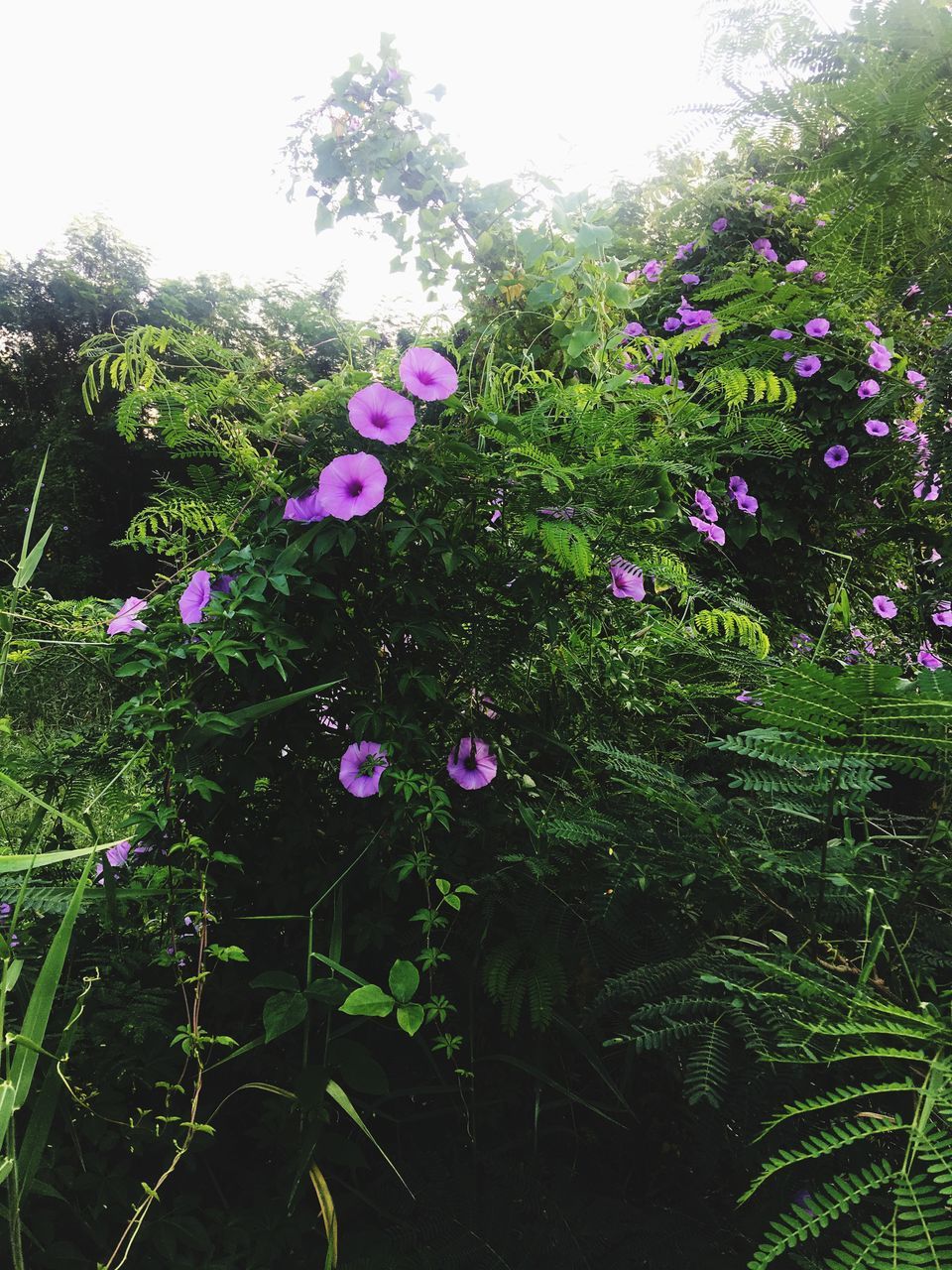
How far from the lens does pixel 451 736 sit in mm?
1139

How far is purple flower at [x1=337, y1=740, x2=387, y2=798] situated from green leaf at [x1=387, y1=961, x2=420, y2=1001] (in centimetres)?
23

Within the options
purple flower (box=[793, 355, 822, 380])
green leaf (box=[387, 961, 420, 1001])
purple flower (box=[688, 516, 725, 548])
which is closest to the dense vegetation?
green leaf (box=[387, 961, 420, 1001])

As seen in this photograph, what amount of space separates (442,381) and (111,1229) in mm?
1185

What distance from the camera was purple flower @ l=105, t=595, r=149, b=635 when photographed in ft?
3.49

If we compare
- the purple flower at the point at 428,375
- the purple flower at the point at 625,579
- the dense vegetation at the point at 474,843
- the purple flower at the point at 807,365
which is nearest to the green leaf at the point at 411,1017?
the dense vegetation at the point at 474,843

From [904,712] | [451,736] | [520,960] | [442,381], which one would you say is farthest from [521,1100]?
[442,381]

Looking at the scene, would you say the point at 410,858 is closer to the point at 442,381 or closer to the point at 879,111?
the point at 442,381

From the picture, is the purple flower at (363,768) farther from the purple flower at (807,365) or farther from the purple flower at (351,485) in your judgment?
the purple flower at (807,365)

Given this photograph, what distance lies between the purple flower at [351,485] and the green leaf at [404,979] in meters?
0.56

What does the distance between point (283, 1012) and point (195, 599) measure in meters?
0.55

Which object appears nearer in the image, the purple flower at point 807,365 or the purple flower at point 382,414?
the purple flower at point 382,414

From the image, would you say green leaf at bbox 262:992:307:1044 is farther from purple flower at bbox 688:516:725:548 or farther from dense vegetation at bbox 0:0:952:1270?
purple flower at bbox 688:516:725:548

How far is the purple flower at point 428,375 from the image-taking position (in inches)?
41.5

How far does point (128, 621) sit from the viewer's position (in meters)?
1.09
